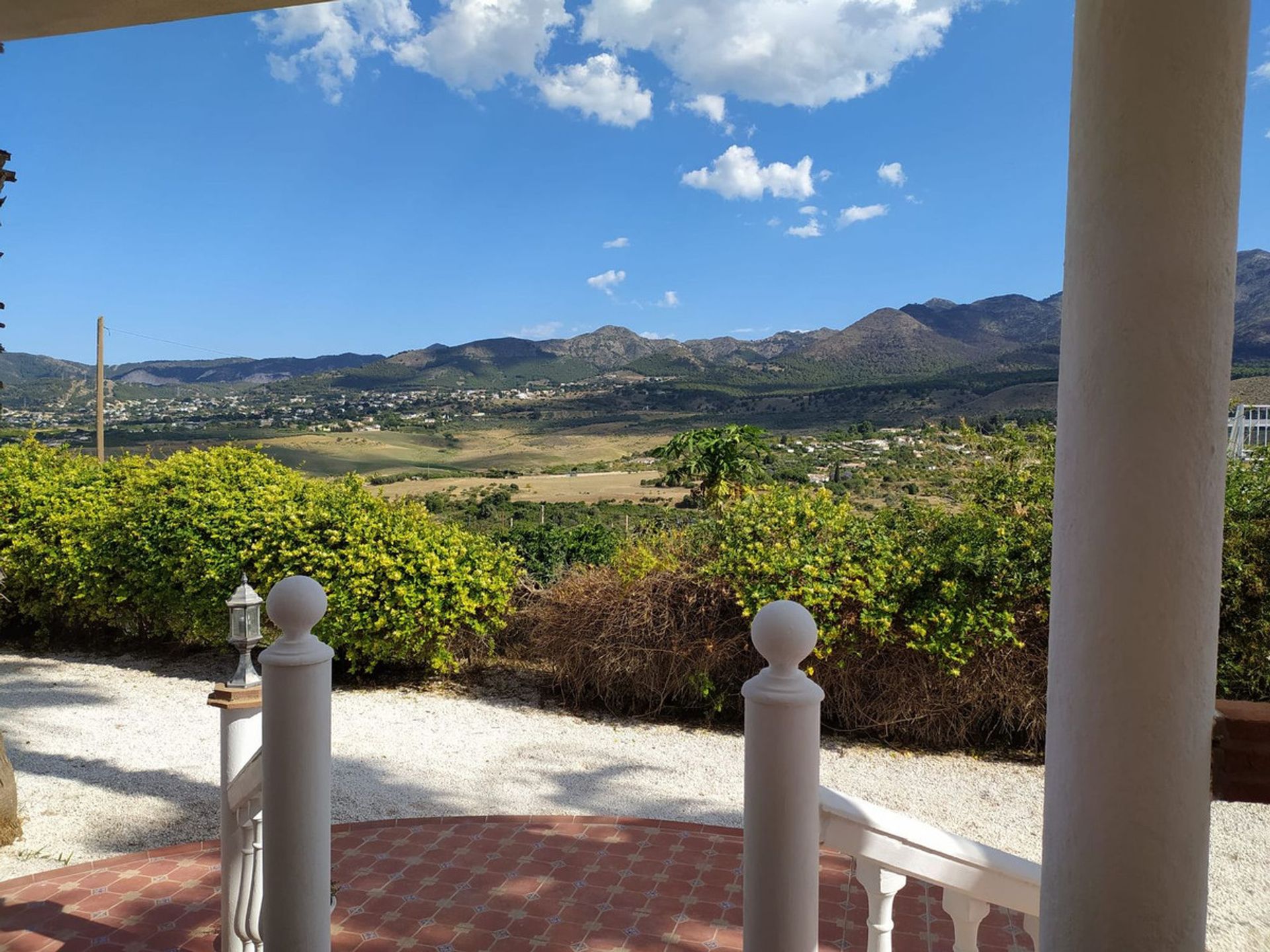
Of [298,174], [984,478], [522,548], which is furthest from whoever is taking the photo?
[298,174]

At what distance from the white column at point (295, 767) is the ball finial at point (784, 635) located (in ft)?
2.63

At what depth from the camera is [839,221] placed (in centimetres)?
6500

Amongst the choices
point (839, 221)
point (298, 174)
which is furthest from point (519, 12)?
point (839, 221)

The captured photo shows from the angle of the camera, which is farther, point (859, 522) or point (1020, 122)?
point (1020, 122)

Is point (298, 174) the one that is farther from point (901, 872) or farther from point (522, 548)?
point (901, 872)

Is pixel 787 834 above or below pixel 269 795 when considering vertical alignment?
above

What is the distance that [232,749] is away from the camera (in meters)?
2.27

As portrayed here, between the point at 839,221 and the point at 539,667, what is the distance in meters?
63.8

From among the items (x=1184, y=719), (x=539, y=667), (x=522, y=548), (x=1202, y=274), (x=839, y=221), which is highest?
(x=839, y=221)

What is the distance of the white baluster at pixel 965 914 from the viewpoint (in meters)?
1.59

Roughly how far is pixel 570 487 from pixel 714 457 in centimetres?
1153

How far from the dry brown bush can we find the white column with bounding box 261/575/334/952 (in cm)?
406

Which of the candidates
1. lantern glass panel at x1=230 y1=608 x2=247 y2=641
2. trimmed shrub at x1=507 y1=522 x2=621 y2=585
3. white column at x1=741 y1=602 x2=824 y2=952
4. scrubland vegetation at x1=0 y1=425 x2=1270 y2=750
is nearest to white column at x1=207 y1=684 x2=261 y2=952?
lantern glass panel at x1=230 y1=608 x2=247 y2=641

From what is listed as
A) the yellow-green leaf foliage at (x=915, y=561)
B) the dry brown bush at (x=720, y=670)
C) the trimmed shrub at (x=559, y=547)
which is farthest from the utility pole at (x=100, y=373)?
the yellow-green leaf foliage at (x=915, y=561)
